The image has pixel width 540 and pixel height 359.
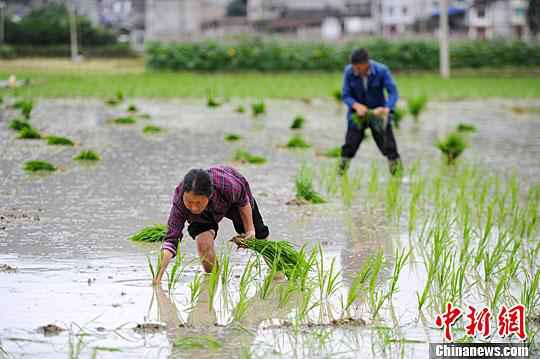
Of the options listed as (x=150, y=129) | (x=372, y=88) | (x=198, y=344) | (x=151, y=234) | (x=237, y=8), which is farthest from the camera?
(x=237, y=8)

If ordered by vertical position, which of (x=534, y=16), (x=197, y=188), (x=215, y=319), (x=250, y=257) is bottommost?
(x=215, y=319)

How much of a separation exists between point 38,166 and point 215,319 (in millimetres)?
5415

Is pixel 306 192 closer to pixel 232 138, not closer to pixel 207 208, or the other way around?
pixel 207 208

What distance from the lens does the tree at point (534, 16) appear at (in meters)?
48.4

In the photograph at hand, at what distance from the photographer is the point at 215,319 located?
5.12 meters

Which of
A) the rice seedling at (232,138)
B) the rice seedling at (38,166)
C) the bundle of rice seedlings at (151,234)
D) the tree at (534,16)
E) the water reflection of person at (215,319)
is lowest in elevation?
the water reflection of person at (215,319)

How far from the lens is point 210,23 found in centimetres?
5788

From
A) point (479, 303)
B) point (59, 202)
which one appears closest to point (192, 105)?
point (59, 202)

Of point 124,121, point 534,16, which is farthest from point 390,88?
point 534,16

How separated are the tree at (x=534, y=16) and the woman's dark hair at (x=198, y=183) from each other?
45.8 metres

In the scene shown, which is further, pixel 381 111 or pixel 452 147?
pixel 452 147

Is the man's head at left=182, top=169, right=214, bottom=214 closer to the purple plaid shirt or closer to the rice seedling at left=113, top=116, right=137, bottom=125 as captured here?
the purple plaid shirt

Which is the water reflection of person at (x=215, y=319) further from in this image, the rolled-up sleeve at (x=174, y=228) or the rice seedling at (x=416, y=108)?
the rice seedling at (x=416, y=108)

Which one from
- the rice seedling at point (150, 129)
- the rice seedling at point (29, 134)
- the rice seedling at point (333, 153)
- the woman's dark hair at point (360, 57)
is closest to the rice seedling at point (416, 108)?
the rice seedling at point (150, 129)
